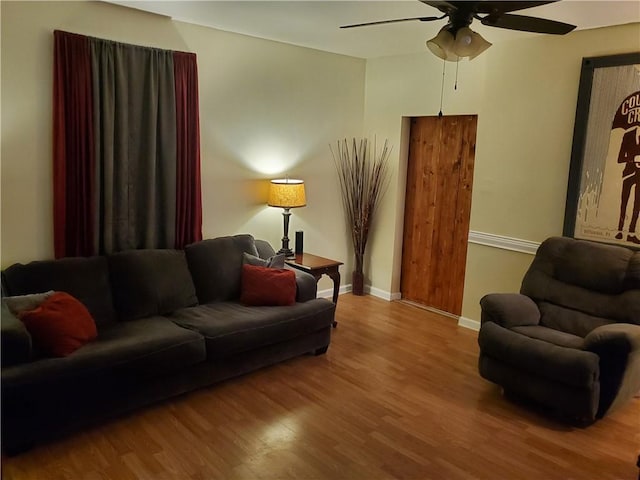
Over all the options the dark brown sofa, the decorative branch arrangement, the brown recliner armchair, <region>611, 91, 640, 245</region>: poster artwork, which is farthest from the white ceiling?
the dark brown sofa

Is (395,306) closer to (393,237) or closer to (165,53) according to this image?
(393,237)

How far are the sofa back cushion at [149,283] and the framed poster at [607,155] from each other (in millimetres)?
3046

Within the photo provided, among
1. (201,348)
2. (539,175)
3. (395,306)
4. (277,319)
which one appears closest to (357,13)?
(539,175)

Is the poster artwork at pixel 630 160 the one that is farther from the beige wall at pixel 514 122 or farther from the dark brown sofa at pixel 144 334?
the dark brown sofa at pixel 144 334

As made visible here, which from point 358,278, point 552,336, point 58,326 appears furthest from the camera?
point 358,278

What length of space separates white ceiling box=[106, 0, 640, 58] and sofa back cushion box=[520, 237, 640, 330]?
1.58 meters

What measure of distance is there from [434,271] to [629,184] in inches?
82.8

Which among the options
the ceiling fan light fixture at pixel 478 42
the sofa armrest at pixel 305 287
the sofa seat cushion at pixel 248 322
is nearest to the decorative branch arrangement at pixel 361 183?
the sofa armrest at pixel 305 287

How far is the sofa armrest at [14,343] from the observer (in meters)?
2.61

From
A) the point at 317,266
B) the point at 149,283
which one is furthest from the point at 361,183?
the point at 149,283

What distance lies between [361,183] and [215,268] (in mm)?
2200

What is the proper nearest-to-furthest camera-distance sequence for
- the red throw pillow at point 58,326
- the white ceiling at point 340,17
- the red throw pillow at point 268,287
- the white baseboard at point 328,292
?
the red throw pillow at point 58,326, the white ceiling at point 340,17, the red throw pillow at point 268,287, the white baseboard at point 328,292

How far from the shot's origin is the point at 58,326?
2848mm

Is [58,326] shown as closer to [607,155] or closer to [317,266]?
[317,266]
